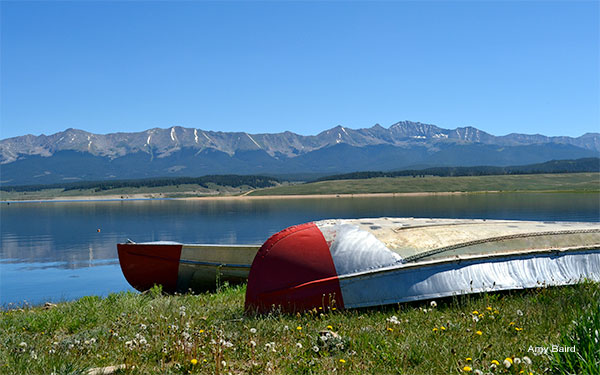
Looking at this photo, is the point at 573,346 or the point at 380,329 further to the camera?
the point at 380,329

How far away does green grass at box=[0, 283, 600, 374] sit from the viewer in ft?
16.2

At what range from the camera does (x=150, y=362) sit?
552 centimetres

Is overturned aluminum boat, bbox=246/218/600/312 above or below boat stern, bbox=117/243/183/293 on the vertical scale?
above

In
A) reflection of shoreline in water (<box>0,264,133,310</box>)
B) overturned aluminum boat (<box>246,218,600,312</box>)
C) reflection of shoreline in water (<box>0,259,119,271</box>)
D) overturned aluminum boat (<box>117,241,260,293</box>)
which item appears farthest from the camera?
reflection of shoreline in water (<box>0,259,119,271</box>)

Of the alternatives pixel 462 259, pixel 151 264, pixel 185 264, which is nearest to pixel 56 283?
pixel 151 264

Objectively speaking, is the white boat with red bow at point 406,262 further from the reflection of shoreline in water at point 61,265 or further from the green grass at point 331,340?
the reflection of shoreline in water at point 61,265

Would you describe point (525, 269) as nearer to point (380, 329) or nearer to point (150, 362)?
point (380, 329)

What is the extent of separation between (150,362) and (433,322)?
3.66m

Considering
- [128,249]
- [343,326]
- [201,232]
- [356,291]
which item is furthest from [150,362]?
[201,232]

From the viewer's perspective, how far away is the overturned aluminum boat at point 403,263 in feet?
23.4

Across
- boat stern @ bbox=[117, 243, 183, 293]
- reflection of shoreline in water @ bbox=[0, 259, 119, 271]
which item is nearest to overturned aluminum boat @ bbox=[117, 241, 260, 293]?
boat stern @ bbox=[117, 243, 183, 293]

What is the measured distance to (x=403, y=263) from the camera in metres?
7.25

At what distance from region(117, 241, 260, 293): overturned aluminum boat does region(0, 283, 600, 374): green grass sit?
7.00m

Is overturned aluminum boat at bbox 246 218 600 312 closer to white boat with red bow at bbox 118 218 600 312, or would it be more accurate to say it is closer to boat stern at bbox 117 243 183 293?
white boat with red bow at bbox 118 218 600 312
